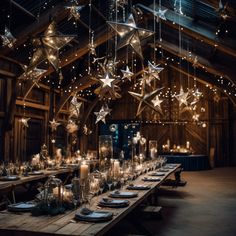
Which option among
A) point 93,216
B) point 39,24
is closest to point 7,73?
point 39,24

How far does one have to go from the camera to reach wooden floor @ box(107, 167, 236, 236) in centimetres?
473

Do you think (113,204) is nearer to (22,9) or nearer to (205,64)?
(22,9)

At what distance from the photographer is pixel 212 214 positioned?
19.1 ft

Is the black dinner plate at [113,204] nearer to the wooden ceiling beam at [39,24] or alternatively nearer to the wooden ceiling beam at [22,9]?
the wooden ceiling beam at [22,9]

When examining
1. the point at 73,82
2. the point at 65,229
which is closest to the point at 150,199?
the point at 65,229

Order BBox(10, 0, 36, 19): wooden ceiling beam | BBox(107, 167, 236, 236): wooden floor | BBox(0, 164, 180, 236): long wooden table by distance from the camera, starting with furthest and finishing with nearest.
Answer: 1. BBox(10, 0, 36, 19): wooden ceiling beam
2. BBox(107, 167, 236, 236): wooden floor
3. BBox(0, 164, 180, 236): long wooden table

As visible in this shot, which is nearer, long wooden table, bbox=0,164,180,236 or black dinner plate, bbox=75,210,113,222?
long wooden table, bbox=0,164,180,236

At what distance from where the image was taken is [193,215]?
5754 mm

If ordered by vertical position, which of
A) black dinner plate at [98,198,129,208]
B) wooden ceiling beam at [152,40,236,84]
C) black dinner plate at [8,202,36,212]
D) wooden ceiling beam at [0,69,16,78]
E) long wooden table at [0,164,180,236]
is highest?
wooden ceiling beam at [152,40,236,84]

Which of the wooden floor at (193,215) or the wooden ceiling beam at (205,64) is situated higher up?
the wooden ceiling beam at (205,64)

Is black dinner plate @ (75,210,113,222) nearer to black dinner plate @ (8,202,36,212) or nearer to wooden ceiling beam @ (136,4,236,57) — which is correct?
black dinner plate @ (8,202,36,212)

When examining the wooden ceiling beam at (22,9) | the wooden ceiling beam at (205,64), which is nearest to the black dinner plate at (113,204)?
the wooden ceiling beam at (22,9)

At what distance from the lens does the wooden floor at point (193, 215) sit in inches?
186

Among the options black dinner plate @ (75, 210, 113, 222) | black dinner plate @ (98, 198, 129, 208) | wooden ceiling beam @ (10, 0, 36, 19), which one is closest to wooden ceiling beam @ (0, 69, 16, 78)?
wooden ceiling beam @ (10, 0, 36, 19)
